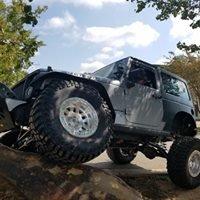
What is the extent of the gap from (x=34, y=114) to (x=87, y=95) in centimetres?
81

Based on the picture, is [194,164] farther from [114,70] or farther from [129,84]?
[114,70]

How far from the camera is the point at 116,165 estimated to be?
11.1 m

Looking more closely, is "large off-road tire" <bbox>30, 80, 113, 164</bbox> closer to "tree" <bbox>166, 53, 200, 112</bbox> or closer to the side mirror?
the side mirror

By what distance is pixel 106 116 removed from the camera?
244 inches

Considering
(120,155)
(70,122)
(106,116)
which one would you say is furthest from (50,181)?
(120,155)

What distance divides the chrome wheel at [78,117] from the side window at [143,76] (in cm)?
240

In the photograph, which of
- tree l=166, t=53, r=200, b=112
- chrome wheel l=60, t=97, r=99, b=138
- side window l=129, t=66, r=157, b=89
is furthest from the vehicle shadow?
tree l=166, t=53, r=200, b=112

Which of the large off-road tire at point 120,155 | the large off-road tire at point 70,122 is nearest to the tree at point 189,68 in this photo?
the large off-road tire at point 120,155

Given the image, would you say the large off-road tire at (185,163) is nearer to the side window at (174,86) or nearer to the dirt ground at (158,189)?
the dirt ground at (158,189)

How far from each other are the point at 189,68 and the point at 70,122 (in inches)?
1930

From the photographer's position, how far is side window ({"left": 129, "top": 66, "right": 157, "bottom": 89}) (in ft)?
27.7

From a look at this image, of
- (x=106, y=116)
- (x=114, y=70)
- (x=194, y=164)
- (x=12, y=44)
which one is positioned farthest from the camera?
(x=12, y=44)

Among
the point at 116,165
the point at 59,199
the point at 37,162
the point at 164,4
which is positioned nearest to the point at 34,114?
the point at 37,162

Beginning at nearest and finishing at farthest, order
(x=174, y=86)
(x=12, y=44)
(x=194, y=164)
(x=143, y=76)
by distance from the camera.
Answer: (x=194, y=164) < (x=143, y=76) < (x=174, y=86) < (x=12, y=44)
